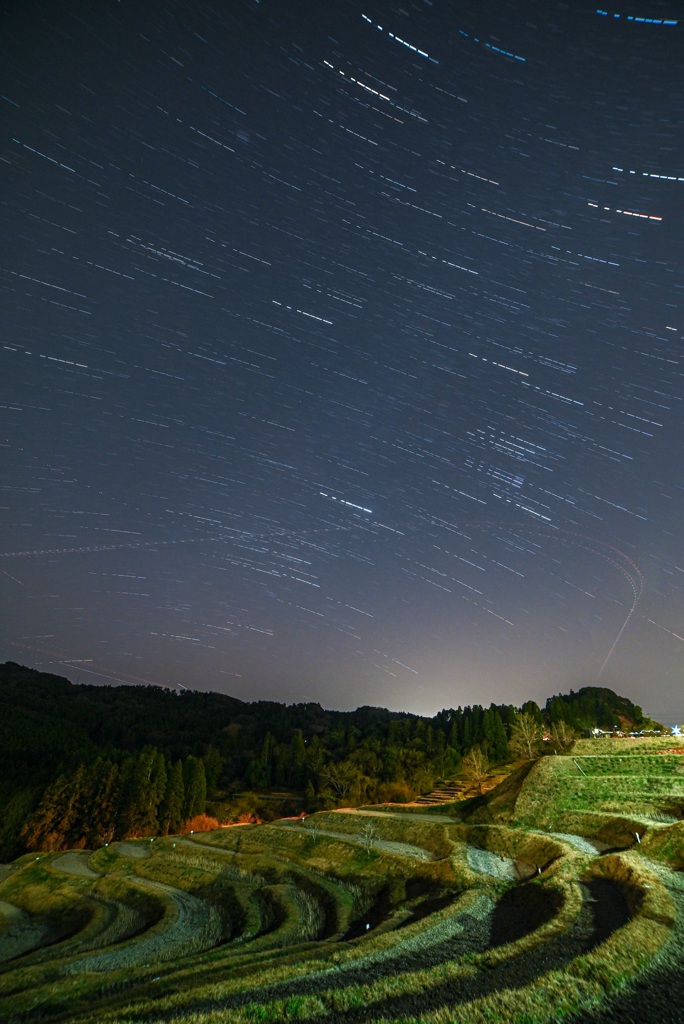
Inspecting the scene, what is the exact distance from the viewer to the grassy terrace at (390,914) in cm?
1409

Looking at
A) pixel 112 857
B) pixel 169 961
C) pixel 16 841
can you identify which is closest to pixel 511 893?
pixel 169 961

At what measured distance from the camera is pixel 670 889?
70.3 feet

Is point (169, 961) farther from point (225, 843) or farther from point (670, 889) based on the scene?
point (225, 843)

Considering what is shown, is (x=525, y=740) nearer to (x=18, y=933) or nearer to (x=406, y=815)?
(x=406, y=815)

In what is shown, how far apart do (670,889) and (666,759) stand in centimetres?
3166

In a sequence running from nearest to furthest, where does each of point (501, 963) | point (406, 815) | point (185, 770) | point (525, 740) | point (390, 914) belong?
point (501, 963) → point (390, 914) → point (406, 815) → point (525, 740) → point (185, 770)

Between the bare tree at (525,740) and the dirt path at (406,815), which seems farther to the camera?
the bare tree at (525,740)

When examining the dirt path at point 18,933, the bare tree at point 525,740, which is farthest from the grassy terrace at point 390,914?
the bare tree at point 525,740

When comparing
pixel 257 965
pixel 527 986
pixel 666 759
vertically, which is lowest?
pixel 257 965

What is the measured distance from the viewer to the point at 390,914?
25922mm

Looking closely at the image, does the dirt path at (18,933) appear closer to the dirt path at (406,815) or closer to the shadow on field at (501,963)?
the dirt path at (406,815)

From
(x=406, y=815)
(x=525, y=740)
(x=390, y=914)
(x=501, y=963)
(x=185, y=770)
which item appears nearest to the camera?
(x=501, y=963)

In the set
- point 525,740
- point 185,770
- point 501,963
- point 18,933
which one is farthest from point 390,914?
Result: point 185,770

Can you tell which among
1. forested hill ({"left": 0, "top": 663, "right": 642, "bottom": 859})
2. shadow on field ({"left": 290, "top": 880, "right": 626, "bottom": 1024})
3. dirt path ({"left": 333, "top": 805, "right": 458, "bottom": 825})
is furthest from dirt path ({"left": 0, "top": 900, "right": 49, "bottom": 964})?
forested hill ({"left": 0, "top": 663, "right": 642, "bottom": 859})
